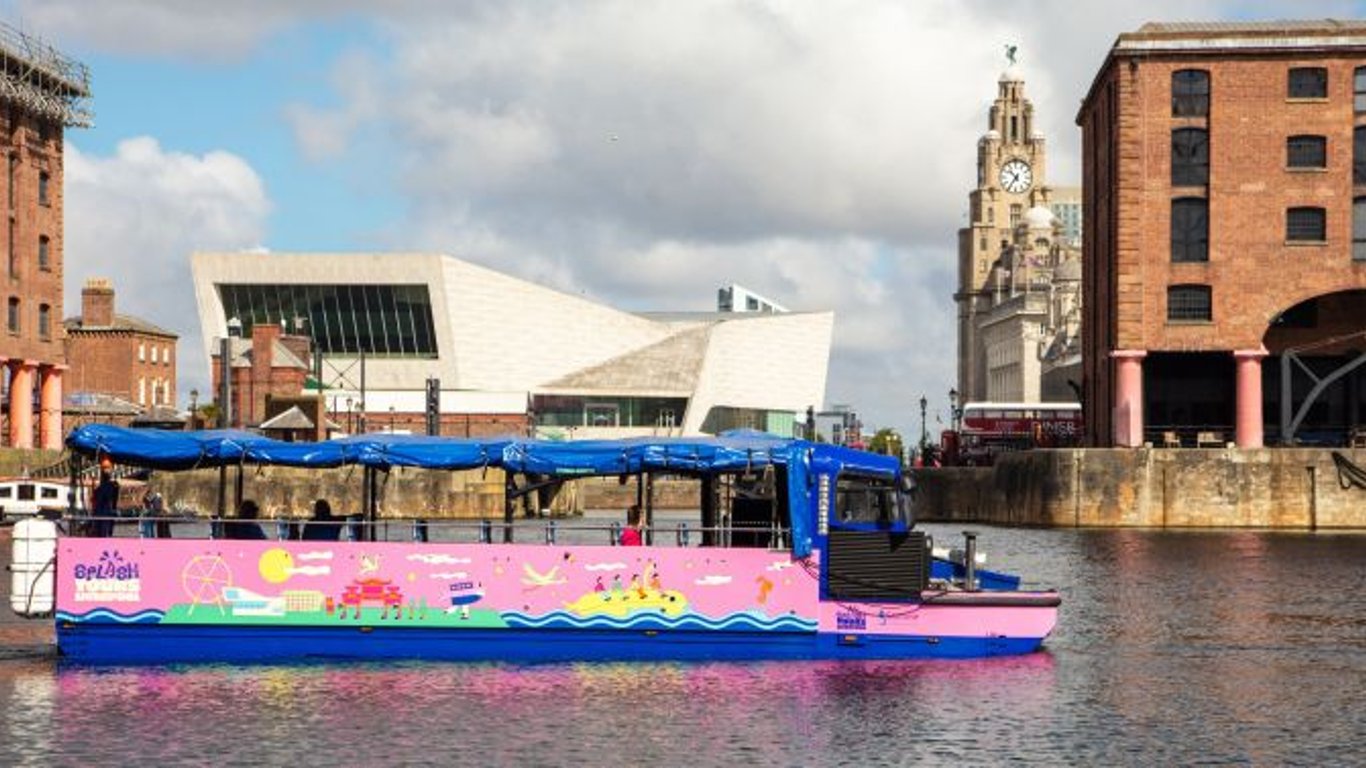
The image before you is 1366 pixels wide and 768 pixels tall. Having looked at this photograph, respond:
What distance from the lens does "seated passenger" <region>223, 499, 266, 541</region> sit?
3594 centimetres

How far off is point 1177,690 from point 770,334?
6270 inches

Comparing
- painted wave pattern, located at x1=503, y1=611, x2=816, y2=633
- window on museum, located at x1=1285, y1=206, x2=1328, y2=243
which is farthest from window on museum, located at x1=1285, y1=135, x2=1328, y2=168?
painted wave pattern, located at x1=503, y1=611, x2=816, y2=633

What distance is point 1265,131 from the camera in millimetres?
92625

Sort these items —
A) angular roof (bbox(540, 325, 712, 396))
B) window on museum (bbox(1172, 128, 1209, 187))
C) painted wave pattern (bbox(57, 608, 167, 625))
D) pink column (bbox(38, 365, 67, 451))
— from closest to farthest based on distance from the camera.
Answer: painted wave pattern (bbox(57, 608, 167, 625)) → window on museum (bbox(1172, 128, 1209, 187)) → pink column (bbox(38, 365, 67, 451)) → angular roof (bbox(540, 325, 712, 396))

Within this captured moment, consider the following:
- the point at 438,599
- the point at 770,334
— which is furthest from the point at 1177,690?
the point at 770,334

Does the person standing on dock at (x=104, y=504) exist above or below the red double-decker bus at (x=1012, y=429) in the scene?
below

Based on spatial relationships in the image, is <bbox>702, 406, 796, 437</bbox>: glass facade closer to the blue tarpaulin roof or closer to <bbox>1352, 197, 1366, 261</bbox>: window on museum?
<bbox>1352, 197, 1366, 261</bbox>: window on museum

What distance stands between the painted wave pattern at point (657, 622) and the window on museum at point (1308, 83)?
2528 inches

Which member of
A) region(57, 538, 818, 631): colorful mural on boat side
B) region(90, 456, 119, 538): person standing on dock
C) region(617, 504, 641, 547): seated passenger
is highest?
region(90, 456, 119, 538): person standing on dock

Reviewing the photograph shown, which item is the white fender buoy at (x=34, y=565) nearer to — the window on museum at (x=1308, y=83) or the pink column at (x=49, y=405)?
the window on museum at (x=1308, y=83)

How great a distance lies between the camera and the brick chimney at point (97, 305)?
170250mm

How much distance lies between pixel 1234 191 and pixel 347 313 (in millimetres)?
87264

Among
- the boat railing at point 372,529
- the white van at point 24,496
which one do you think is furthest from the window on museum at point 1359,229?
the boat railing at point 372,529

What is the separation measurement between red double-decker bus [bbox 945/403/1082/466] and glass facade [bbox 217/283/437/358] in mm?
45675
